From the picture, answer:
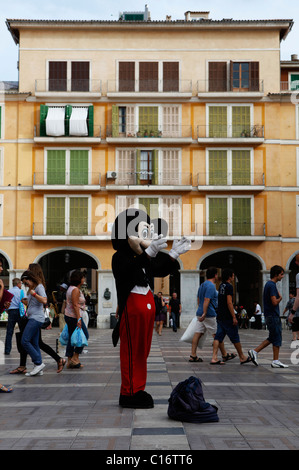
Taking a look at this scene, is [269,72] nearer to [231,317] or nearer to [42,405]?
[231,317]

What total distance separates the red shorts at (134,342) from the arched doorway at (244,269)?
31159 millimetres

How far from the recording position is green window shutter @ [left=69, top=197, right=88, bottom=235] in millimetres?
37406

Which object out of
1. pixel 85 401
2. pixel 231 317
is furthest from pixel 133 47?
pixel 85 401

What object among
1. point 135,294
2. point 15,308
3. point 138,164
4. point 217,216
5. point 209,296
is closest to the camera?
point 135,294

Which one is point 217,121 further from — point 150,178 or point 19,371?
point 19,371

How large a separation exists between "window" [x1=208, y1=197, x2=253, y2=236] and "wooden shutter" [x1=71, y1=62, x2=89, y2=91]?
32.0 ft

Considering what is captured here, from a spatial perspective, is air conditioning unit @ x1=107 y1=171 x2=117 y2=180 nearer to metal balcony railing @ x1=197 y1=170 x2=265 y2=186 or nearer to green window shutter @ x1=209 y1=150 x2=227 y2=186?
metal balcony railing @ x1=197 y1=170 x2=265 y2=186

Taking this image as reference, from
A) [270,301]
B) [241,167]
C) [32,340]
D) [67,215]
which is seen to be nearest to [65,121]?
[67,215]

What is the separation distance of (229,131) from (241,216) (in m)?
4.93

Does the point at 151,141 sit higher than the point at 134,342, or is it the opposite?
the point at 151,141

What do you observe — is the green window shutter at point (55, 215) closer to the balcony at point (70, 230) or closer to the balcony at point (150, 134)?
the balcony at point (70, 230)

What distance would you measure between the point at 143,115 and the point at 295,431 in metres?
33.5

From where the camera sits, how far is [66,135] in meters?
37.9

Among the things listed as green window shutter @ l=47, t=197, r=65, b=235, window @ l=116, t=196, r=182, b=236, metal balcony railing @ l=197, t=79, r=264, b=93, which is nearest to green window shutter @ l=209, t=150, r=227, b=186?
window @ l=116, t=196, r=182, b=236
